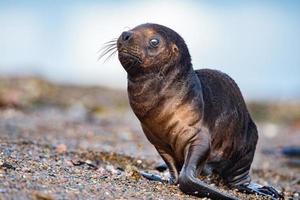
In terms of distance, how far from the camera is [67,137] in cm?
1093

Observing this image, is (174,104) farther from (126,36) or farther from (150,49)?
(126,36)

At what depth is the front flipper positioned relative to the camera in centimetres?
743

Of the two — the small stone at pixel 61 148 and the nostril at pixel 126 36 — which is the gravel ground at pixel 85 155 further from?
the nostril at pixel 126 36

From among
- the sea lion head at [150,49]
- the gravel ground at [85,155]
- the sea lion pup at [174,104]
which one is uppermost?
the sea lion head at [150,49]

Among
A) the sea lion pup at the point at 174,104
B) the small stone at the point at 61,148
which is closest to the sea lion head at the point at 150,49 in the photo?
the sea lion pup at the point at 174,104

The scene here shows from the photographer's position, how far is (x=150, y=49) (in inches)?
273

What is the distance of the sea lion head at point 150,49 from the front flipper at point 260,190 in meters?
1.18

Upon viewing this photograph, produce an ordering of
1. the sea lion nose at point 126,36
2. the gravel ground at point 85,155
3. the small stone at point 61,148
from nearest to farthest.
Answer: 1. the gravel ground at point 85,155
2. the sea lion nose at point 126,36
3. the small stone at point 61,148

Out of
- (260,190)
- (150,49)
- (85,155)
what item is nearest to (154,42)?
(150,49)

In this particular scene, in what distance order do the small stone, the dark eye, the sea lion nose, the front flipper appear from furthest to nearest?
1. the small stone
2. the front flipper
3. the dark eye
4. the sea lion nose

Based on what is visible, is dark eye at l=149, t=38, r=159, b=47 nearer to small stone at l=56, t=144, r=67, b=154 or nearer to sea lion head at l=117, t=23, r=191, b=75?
sea lion head at l=117, t=23, r=191, b=75

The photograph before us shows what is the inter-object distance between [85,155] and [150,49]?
2231 millimetres

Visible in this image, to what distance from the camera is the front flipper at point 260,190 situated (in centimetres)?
743

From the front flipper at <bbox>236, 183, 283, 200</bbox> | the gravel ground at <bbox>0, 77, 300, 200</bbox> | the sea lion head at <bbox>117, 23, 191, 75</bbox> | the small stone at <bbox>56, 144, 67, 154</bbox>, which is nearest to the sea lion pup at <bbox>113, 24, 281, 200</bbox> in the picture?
the sea lion head at <bbox>117, 23, 191, 75</bbox>
